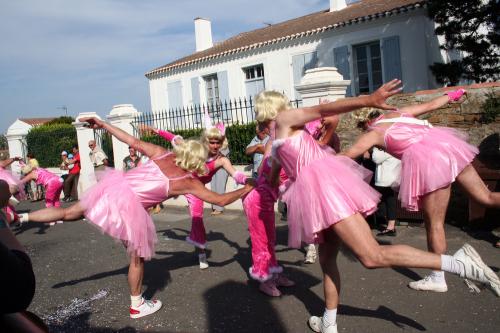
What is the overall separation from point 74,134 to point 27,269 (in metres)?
15.9

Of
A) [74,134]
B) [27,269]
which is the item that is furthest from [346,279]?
[74,134]

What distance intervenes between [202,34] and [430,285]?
76.7 feet

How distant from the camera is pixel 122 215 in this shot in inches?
160

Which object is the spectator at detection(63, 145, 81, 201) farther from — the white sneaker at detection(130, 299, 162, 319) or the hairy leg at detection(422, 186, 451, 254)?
the hairy leg at detection(422, 186, 451, 254)

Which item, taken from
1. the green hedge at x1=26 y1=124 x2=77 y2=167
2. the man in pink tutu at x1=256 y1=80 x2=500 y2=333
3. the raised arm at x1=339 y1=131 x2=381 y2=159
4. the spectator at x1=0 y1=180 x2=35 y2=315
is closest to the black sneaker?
the raised arm at x1=339 y1=131 x2=381 y2=159

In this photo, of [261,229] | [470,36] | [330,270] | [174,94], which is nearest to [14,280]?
[330,270]

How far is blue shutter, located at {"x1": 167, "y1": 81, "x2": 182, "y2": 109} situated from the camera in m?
23.8

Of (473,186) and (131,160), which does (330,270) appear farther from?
(131,160)

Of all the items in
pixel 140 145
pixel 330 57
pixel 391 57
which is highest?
pixel 330 57

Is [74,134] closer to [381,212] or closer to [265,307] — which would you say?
[381,212]

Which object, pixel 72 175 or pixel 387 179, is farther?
pixel 72 175

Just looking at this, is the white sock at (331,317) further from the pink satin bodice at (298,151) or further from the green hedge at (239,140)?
the green hedge at (239,140)

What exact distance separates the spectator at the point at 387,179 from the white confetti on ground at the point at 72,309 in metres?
4.07

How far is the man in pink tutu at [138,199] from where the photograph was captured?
407 cm
